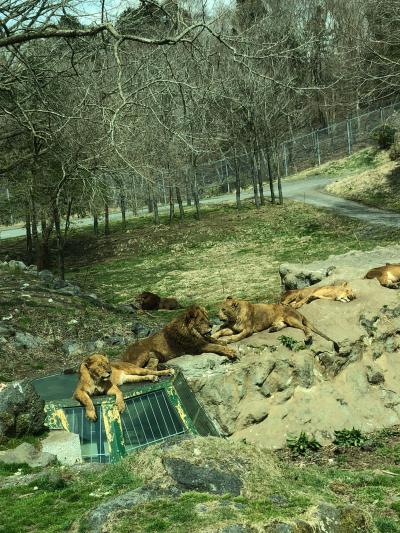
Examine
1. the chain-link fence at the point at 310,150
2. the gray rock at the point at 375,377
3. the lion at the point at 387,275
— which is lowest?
the gray rock at the point at 375,377

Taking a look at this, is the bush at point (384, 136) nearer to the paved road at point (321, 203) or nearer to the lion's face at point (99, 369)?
the paved road at point (321, 203)

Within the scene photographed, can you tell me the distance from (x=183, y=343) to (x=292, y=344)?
180 cm

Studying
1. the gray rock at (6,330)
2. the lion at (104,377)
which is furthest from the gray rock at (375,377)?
the gray rock at (6,330)

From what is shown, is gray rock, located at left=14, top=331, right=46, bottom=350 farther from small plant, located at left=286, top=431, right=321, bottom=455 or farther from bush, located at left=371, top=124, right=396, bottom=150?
bush, located at left=371, top=124, right=396, bottom=150

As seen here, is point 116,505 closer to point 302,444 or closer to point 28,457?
point 28,457

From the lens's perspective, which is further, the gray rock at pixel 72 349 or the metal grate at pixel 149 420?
the gray rock at pixel 72 349

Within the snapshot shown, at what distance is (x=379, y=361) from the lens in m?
12.2

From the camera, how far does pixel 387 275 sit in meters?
13.7

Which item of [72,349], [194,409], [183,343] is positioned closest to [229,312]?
[183,343]

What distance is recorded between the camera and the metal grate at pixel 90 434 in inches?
326

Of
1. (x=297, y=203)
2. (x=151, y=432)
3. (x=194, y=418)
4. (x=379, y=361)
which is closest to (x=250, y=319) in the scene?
(x=379, y=361)

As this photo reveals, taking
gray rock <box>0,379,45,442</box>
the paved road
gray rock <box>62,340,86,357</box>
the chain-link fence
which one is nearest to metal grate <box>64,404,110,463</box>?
gray rock <box>0,379,45,442</box>

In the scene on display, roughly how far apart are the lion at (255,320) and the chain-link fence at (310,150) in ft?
141

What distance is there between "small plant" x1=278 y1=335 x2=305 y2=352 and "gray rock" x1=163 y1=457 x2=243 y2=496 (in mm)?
5714
